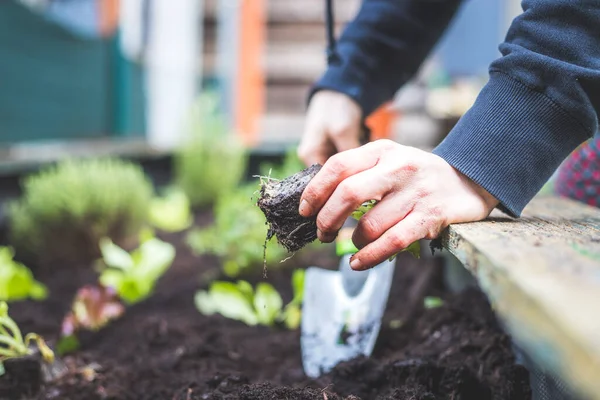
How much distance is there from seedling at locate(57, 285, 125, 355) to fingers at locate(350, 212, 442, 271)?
3.41ft

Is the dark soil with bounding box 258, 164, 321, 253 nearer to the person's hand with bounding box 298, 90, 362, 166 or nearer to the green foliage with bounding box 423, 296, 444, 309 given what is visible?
the person's hand with bounding box 298, 90, 362, 166

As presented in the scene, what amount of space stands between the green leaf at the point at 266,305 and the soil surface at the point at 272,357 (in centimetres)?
8

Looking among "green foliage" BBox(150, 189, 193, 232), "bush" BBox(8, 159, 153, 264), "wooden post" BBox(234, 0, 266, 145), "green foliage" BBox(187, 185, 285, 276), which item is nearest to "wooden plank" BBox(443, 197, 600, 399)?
"green foliage" BBox(187, 185, 285, 276)

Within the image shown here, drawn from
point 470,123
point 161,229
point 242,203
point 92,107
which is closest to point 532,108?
point 470,123

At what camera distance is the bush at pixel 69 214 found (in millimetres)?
2625

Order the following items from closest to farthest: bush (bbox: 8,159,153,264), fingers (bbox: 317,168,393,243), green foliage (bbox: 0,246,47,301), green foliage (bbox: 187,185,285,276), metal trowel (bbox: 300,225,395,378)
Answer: fingers (bbox: 317,168,393,243) → metal trowel (bbox: 300,225,395,378) → green foliage (bbox: 0,246,47,301) → green foliage (bbox: 187,185,285,276) → bush (bbox: 8,159,153,264)

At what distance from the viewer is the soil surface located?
1069 millimetres

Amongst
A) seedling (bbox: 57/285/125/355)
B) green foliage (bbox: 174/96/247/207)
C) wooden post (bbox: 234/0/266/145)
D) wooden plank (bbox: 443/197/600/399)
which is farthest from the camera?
wooden post (bbox: 234/0/266/145)

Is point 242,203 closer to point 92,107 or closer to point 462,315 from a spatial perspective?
point 462,315

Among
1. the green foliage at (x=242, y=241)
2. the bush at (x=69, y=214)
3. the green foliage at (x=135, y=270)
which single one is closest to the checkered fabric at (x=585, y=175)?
the green foliage at (x=242, y=241)

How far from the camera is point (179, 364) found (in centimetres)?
141

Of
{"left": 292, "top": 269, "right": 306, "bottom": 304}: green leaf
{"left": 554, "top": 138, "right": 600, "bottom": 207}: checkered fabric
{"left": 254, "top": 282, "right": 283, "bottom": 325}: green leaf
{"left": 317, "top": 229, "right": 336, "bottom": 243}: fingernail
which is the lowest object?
{"left": 254, "top": 282, "right": 283, "bottom": 325}: green leaf

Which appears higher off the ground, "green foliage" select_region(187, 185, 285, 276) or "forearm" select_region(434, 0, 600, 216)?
"forearm" select_region(434, 0, 600, 216)

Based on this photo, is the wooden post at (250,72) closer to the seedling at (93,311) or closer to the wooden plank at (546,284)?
the seedling at (93,311)
